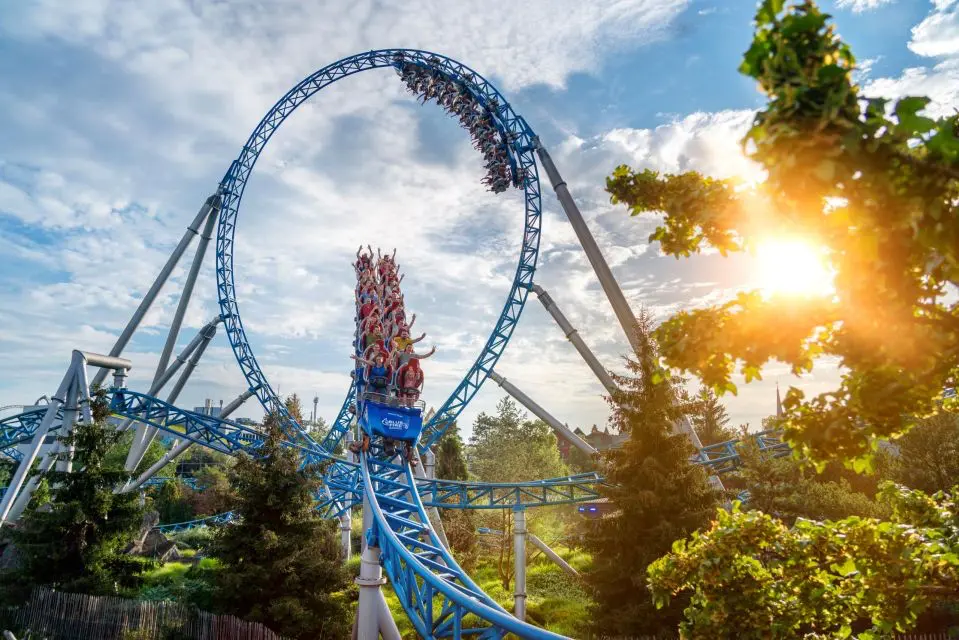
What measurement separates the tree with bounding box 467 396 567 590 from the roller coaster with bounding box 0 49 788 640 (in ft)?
11.6

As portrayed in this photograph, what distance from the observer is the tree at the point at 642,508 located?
8891 mm

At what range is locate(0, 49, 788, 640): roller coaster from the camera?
805cm

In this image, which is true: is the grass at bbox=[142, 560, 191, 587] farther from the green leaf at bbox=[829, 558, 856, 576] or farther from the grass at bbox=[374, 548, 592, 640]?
the green leaf at bbox=[829, 558, 856, 576]

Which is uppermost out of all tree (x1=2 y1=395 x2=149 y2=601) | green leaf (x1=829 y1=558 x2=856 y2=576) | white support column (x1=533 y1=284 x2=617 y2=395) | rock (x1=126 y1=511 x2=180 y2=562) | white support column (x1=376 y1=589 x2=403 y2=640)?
white support column (x1=533 y1=284 x2=617 y2=395)

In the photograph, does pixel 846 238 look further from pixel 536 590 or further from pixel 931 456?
pixel 536 590

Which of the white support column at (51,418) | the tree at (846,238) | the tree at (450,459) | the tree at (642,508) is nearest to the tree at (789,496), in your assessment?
the tree at (642,508)

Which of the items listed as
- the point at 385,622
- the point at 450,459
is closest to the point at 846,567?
the point at 385,622

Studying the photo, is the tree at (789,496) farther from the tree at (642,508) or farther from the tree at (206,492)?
the tree at (206,492)

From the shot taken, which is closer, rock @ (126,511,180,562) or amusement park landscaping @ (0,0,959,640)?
amusement park landscaping @ (0,0,959,640)

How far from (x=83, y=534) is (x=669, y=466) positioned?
1079cm

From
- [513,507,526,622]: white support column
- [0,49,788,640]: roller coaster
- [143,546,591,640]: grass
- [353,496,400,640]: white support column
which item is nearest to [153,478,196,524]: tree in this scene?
[0,49,788,640]: roller coaster

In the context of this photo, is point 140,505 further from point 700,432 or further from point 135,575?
point 700,432

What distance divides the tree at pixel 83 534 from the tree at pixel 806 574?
1066cm

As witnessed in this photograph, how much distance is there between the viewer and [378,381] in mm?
12805
